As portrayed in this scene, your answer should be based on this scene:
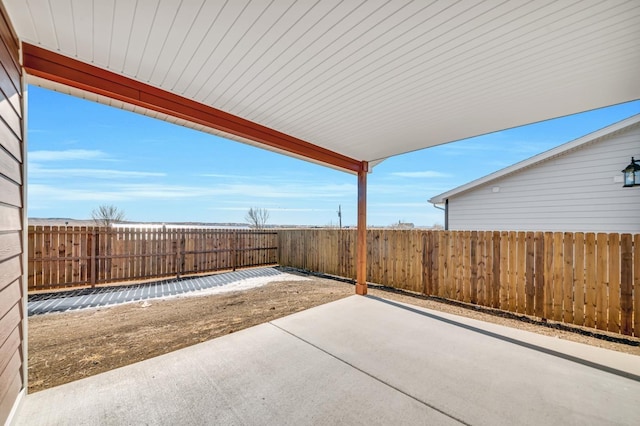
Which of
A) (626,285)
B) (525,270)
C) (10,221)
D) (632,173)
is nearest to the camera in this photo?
(10,221)

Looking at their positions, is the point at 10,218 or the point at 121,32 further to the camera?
the point at 121,32

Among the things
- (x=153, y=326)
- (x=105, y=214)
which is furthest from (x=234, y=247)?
(x=105, y=214)

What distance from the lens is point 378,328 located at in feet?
10.7

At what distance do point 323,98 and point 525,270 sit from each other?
3.95 metres

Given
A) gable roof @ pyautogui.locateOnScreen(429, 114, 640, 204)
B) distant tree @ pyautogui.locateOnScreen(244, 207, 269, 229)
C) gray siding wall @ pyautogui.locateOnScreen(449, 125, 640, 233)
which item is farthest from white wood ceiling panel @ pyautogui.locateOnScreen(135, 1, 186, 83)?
distant tree @ pyautogui.locateOnScreen(244, 207, 269, 229)

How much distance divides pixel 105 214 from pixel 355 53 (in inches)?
704

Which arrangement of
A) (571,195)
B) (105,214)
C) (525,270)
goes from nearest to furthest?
(525,270) → (571,195) → (105,214)

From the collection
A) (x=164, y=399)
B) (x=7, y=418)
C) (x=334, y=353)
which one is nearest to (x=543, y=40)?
(x=334, y=353)

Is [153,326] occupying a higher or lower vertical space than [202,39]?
lower

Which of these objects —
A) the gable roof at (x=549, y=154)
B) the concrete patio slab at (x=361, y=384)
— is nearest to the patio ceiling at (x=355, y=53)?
the concrete patio slab at (x=361, y=384)

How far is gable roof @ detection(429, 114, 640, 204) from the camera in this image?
4988 millimetres

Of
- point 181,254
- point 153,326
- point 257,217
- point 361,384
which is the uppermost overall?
point 257,217

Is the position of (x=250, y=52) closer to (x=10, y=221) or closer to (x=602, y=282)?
(x=10, y=221)

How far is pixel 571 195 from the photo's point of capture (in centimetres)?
577
